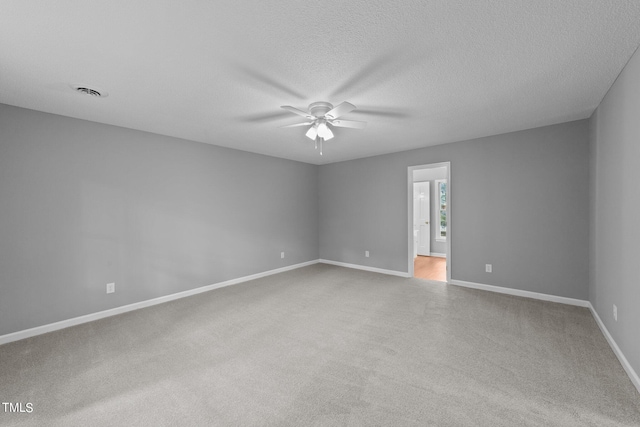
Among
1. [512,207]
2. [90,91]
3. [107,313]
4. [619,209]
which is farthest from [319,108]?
[107,313]

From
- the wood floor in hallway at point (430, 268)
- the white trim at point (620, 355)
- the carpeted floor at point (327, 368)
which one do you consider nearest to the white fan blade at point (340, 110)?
the carpeted floor at point (327, 368)

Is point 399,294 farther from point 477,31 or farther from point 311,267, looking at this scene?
point 477,31

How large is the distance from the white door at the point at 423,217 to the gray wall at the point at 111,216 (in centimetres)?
479

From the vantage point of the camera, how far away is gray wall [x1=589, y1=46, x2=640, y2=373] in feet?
6.32

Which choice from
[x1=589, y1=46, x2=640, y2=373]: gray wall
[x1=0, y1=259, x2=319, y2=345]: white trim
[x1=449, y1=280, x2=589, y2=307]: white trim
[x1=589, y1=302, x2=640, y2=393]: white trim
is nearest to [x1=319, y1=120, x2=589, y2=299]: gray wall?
[x1=449, y1=280, x2=589, y2=307]: white trim

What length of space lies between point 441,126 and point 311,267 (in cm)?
377

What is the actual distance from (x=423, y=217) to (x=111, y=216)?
7259 millimetres

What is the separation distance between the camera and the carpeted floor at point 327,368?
1.68 metres

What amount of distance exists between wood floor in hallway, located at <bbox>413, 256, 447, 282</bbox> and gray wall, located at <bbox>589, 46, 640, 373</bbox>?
2320mm

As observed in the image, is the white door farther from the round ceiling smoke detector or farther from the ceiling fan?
the round ceiling smoke detector

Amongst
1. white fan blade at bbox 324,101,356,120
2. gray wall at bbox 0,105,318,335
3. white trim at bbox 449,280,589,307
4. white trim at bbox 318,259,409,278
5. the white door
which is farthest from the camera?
the white door

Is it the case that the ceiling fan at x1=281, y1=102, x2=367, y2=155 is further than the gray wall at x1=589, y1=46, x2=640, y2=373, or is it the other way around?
the ceiling fan at x1=281, y1=102, x2=367, y2=155

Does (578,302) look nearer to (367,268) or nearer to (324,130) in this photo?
(367,268)

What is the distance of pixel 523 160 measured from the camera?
3.79 m
